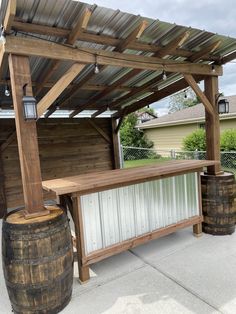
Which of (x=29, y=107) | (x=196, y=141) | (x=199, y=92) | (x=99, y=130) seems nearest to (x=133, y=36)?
(x=29, y=107)

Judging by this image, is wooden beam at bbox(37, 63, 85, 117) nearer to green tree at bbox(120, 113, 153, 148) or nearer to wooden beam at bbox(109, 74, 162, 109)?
wooden beam at bbox(109, 74, 162, 109)

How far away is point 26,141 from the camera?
2.36 metres

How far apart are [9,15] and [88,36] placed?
0.82m

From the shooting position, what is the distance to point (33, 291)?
2156mm

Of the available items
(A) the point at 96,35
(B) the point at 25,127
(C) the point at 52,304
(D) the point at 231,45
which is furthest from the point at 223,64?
(C) the point at 52,304

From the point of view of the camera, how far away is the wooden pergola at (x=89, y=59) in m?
2.32

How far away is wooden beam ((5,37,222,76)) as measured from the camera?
231 cm

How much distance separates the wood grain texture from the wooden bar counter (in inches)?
8.0

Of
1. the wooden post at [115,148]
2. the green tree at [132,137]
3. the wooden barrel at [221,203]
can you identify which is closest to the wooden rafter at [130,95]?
the wooden post at [115,148]

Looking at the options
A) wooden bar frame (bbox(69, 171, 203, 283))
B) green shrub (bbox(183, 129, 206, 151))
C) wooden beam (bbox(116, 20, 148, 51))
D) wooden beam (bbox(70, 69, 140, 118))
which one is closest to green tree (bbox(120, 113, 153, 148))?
green shrub (bbox(183, 129, 206, 151))

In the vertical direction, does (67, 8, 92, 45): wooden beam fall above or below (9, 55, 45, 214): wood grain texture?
above

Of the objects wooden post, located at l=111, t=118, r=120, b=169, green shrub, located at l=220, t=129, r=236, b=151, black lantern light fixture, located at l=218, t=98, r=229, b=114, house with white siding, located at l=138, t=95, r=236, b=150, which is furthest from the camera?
house with white siding, located at l=138, t=95, r=236, b=150

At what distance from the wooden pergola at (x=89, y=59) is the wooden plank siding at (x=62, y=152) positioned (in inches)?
73.4

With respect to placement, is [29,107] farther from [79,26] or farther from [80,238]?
[80,238]
